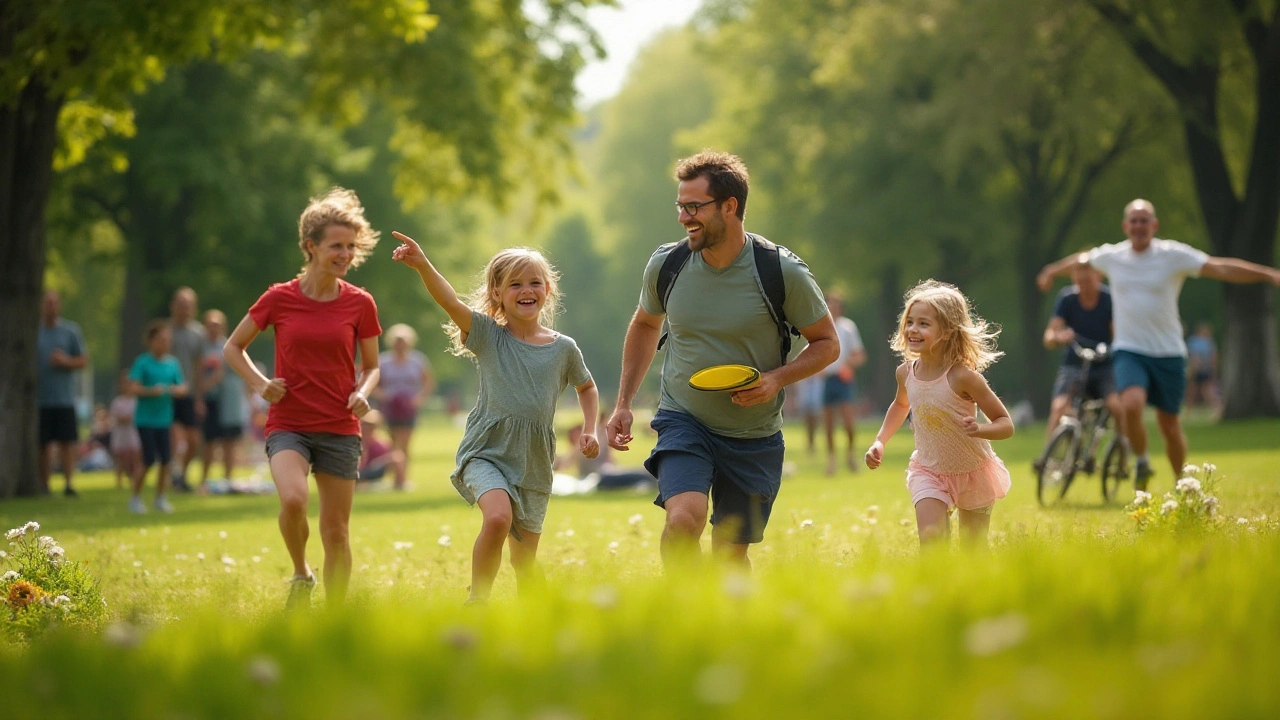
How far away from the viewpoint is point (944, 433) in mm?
7223

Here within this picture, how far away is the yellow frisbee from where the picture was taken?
21.3 ft

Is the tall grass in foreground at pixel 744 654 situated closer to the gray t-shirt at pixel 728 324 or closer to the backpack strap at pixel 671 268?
the gray t-shirt at pixel 728 324

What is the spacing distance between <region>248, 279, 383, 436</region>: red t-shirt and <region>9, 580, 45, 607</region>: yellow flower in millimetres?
1662

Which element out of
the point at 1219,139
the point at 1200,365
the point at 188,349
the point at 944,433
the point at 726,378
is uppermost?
the point at 1219,139

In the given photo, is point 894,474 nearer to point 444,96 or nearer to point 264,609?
point 444,96

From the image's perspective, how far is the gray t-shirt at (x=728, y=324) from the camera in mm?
6746

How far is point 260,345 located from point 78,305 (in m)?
6.83

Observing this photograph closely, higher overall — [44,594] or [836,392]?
[836,392]

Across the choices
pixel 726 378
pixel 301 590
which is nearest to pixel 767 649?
pixel 726 378

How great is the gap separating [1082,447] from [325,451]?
8.15 metres

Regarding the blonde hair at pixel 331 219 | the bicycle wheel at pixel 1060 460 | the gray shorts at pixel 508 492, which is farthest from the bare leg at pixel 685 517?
the bicycle wheel at pixel 1060 460

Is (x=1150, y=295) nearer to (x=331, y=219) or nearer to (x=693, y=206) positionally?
(x=693, y=206)

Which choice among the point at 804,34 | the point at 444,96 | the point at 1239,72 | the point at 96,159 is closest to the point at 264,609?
the point at 444,96

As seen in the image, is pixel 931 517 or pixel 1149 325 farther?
pixel 1149 325
